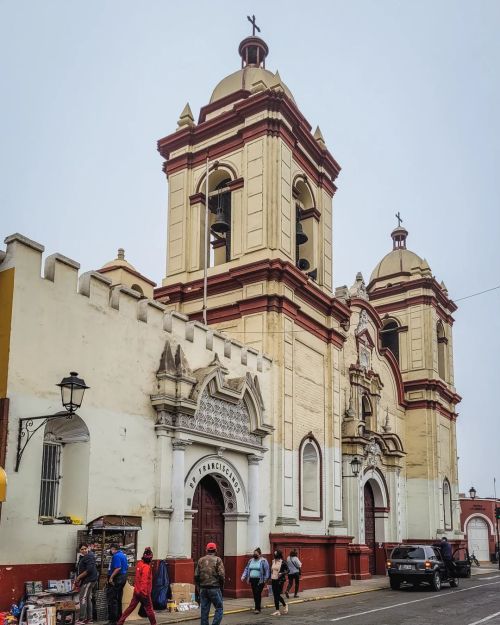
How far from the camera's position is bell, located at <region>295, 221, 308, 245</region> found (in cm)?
2694

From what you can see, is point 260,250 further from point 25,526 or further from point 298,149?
point 25,526

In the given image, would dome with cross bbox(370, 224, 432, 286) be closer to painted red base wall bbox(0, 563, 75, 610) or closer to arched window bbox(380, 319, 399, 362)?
arched window bbox(380, 319, 399, 362)

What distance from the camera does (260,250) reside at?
24.4m

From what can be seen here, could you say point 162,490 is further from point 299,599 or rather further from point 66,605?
point 299,599

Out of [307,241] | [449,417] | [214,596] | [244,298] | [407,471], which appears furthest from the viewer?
[449,417]

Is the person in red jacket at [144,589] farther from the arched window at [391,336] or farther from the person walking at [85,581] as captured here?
the arched window at [391,336]

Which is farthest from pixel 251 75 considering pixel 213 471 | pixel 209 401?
pixel 213 471

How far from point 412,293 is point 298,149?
1524 cm

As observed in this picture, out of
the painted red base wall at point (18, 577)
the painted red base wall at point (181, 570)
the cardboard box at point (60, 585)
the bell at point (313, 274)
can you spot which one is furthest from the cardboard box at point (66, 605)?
the bell at point (313, 274)

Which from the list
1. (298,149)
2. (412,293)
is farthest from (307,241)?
(412,293)

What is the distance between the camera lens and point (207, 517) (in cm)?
2014

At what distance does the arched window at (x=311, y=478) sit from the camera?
2477 cm

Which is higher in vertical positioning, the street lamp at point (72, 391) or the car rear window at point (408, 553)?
the street lamp at point (72, 391)

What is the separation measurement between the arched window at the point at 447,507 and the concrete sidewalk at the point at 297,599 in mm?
9775
